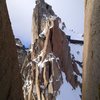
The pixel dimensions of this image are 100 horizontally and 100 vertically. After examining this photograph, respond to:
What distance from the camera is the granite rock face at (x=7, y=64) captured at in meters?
6.64

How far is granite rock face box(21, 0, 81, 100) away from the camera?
4162 cm

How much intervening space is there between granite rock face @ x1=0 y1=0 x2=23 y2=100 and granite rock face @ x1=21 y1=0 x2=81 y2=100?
33564mm

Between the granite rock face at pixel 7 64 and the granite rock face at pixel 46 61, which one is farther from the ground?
the granite rock face at pixel 7 64

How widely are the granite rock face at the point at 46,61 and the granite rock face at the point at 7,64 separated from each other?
33564mm

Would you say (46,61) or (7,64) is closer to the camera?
(7,64)

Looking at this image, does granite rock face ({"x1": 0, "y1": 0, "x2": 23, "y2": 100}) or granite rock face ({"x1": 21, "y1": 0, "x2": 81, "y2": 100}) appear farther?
granite rock face ({"x1": 21, "y1": 0, "x2": 81, "y2": 100})

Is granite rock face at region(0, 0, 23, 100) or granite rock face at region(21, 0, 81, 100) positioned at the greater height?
granite rock face at region(0, 0, 23, 100)

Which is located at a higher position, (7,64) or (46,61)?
(7,64)

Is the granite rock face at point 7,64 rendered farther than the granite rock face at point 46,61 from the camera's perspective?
No

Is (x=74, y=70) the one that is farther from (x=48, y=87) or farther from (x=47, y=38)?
Answer: (x=48, y=87)

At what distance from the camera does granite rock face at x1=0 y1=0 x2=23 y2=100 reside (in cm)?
664

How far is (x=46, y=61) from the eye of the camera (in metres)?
42.3

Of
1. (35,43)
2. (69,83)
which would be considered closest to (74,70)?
(69,83)

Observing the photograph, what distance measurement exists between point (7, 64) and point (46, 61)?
116ft
